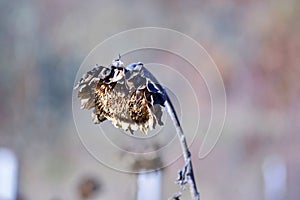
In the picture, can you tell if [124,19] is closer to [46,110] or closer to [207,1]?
[207,1]

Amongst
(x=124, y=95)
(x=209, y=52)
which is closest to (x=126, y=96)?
(x=124, y=95)

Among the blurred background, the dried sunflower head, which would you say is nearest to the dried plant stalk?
the dried sunflower head

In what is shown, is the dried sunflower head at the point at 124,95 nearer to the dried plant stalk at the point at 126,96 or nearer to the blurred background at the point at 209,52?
the dried plant stalk at the point at 126,96

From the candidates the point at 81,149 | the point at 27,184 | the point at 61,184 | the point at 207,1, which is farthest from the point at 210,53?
the point at 27,184

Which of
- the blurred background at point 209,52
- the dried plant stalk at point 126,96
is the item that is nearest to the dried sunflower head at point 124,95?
the dried plant stalk at point 126,96

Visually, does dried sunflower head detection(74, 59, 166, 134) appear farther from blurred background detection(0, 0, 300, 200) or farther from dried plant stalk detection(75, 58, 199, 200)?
blurred background detection(0, 0, 300, 200)

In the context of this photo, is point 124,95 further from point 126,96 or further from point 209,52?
point 209,52

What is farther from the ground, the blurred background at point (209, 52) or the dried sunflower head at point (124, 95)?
the blurred background at point (209, 52)
